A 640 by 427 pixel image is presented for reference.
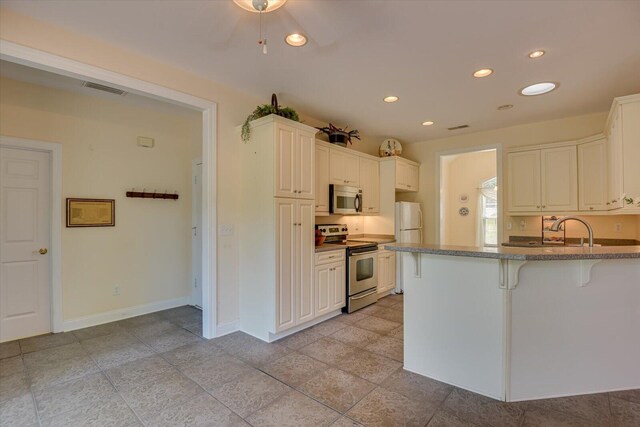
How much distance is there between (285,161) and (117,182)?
2273 millimetres

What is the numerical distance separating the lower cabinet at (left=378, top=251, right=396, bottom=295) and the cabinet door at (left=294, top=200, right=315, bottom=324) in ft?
5.15

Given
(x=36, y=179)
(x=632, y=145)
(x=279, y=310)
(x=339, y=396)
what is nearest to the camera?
(x=339, y=396)

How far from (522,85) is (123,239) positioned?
501 centimetres

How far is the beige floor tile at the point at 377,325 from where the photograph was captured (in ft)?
11.5

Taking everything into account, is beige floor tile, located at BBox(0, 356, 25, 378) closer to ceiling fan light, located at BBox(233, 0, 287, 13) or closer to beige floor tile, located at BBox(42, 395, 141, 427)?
beige floor tile, located at BBox(42, 395, 141, 427)

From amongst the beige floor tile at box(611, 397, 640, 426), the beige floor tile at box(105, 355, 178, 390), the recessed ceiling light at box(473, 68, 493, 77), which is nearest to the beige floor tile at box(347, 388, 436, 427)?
the beige floor tile at box(611, 397, 640, 426)

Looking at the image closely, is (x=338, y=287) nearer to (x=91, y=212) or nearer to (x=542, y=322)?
(x=542, y=322)

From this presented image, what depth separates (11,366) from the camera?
2596mm

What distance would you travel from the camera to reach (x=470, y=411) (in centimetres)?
202

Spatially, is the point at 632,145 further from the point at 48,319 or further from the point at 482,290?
the point at 48,319

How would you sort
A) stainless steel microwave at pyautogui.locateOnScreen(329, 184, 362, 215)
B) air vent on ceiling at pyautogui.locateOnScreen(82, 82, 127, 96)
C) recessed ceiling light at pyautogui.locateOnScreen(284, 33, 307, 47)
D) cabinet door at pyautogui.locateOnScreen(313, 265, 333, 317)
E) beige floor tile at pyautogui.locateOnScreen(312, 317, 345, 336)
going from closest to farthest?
recessed ceiling light at pyautogui.locateOnScreen(284, 33, 307, 47)
air vent on ceiling at pyautogui.locateOnScreen(82, 82, 127, 96)
beige floor tile at pyautogui.locateOnScreen(312, 317, 345, 336)
cabinet door at pyautogui.locateOnScreen(313, 265, 333, 317)
stainless steel microwave at pyautogui.locateOnScreen(329, 184, 362, 215)

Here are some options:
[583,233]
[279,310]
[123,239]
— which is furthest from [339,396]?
[583,233]

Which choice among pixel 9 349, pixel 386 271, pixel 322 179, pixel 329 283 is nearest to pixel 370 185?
pixel 322 179

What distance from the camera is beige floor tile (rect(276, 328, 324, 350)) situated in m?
3.08
